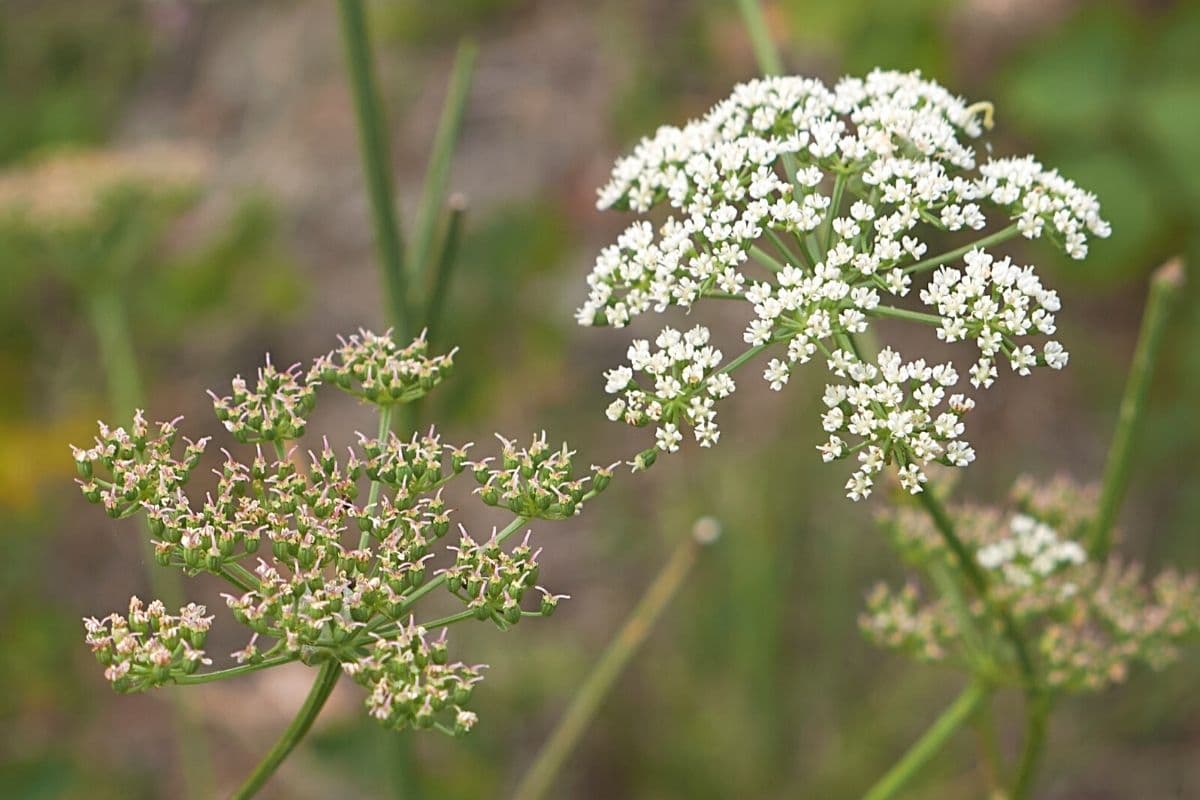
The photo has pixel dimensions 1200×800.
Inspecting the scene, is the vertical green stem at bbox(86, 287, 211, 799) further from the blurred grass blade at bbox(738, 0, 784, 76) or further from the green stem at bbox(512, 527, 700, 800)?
the blurred grass blade at bbox(738, 0, 784, 76)

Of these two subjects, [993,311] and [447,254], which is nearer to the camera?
[993,311]

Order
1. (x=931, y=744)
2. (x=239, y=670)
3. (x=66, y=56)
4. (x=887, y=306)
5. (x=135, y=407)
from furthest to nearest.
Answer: (x=66, y=56)
(x=135, y=407)
(x=931, y=744)
(x=887, y=306)
(x=239, y=670)

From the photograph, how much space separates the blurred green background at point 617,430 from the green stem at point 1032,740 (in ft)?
6.62

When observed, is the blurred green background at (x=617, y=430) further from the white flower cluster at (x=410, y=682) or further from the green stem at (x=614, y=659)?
the white flower cluster at (x=410, y=682)

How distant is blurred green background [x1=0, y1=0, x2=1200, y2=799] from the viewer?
4836 mm

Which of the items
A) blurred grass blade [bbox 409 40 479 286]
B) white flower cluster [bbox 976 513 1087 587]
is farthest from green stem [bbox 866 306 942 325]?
blurred grass blade [bbox 409 40 479 286]

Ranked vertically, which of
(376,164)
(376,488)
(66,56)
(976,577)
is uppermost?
(66,56)

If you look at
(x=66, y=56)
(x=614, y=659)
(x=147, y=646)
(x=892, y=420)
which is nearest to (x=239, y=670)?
(x=147, y=646)

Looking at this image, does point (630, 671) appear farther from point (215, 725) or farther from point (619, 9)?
point (619, 9)

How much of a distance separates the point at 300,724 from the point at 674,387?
72 cm

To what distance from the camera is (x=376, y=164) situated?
2.70 m

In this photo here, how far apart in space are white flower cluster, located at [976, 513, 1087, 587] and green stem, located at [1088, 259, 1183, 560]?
2.9 inches

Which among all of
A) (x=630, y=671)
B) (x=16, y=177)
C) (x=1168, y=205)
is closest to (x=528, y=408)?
(x=630, y=671)

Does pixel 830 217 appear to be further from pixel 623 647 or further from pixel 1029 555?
pixel 623 647
